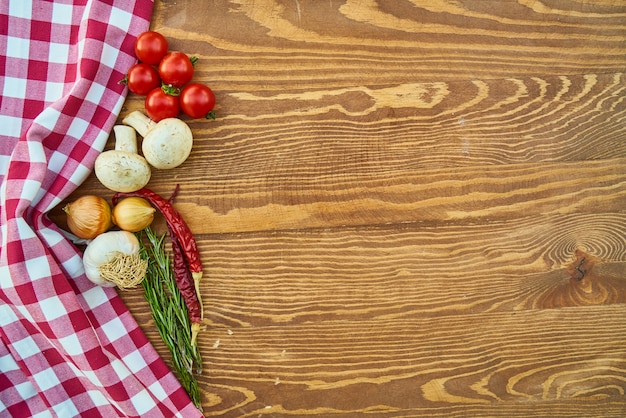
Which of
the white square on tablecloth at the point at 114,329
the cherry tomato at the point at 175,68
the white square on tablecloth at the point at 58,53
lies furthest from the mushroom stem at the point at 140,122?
the white square on tablecloth at the point at 114,329

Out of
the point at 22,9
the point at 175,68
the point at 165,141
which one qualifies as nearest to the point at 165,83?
the point at 175,68

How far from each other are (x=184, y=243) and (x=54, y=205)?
33 centimetres

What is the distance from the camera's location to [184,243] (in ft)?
4.18

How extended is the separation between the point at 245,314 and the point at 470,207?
2.18 ft

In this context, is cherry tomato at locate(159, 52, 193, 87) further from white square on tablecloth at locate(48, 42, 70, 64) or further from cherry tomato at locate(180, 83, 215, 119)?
white square on tablecloth at locate(48, 42, 70, 64)

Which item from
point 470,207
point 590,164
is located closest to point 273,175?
point 470,207

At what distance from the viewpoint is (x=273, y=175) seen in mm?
1331

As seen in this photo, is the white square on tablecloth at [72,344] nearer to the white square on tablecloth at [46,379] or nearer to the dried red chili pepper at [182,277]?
the white square on tablecloth at [46,379]

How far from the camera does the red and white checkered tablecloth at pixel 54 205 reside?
1.21 meters

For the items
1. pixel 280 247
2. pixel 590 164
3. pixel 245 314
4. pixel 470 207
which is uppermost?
pixel 590 164

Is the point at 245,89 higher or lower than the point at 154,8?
lower

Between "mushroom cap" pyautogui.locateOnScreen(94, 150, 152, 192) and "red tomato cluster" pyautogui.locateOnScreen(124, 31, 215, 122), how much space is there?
0.42ft

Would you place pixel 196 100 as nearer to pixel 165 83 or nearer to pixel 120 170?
pixel 165 83

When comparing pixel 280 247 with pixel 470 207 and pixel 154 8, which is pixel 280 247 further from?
pixel 154 8
